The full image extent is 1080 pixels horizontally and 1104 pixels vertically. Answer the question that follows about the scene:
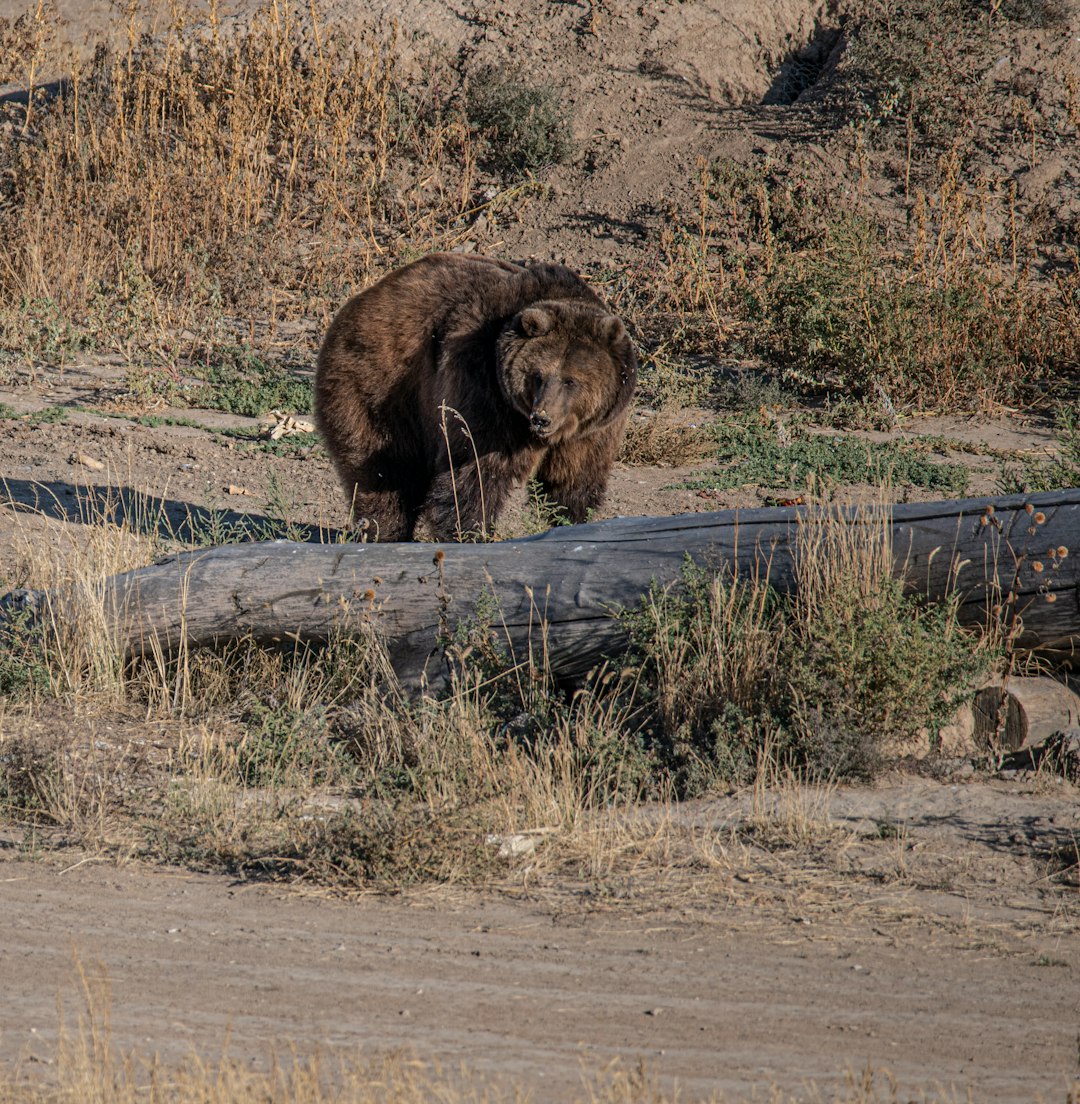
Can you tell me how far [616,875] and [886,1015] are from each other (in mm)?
1230

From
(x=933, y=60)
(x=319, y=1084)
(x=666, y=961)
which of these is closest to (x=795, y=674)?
(x=666, y=961)

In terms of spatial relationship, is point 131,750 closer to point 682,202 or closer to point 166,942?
point 166,942

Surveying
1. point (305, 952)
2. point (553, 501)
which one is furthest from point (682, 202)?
point (305, 952)

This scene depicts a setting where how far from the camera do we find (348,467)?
8.88 metres

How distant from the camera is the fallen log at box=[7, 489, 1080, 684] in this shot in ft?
18.1

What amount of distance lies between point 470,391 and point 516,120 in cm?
1021

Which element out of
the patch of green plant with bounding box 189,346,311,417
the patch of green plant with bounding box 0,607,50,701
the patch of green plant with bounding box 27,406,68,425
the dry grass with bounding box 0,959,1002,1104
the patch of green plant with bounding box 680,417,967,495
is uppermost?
the patch of green plant with bounding box 189,346,311,417

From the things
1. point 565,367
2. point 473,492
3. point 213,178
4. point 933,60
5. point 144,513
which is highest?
point 933,60

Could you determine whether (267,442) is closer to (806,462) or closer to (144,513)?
(144,513)

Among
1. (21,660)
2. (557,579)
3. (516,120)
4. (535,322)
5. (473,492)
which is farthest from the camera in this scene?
(516,120)

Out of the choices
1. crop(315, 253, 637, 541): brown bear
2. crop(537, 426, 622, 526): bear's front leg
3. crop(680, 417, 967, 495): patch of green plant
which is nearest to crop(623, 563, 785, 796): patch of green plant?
crop(315, 253, 637, 541): brown bear

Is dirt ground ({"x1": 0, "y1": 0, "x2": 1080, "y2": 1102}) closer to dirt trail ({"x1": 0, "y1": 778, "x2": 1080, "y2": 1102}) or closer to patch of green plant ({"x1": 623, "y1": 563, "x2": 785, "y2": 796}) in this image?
dirt trail ({"x1": 0, "y1": 778, "x2": 1080, "y2": 1102})

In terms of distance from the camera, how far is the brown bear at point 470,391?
8070mm

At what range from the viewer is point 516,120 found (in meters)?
17.2
